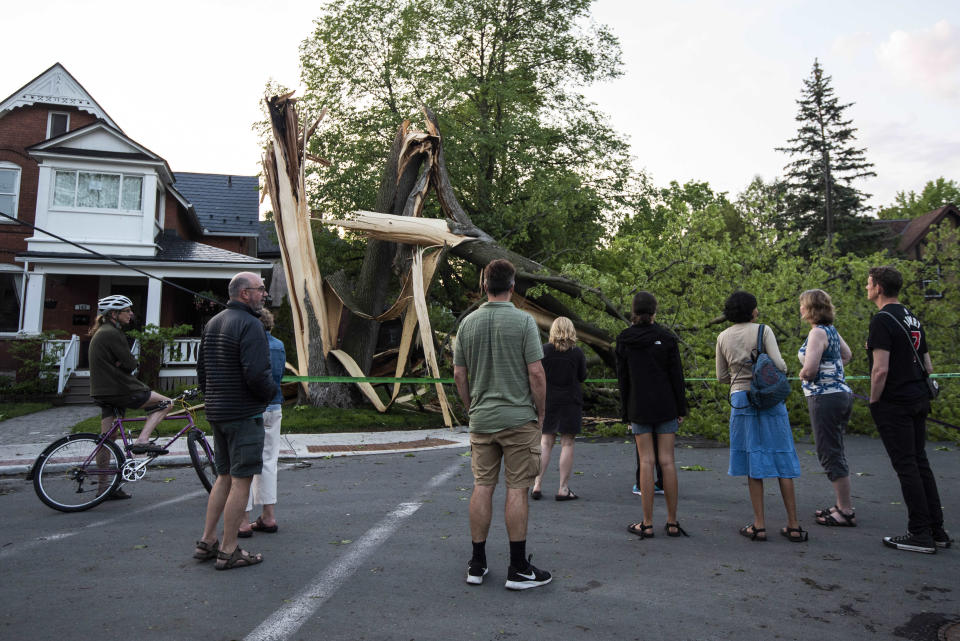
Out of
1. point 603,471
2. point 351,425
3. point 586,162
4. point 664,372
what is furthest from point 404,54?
point 664,372

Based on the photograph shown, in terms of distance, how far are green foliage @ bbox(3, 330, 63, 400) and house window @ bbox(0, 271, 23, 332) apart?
14.1ft

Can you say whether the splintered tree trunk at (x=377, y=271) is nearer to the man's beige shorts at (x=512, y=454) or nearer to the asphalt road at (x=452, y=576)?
the asphalt road at (x=452, y=576)

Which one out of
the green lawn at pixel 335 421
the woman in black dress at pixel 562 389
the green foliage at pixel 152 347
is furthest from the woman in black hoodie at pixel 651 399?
the green foliage at pixel 152 347

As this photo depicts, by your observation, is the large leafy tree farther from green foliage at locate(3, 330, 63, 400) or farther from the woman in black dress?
the woman in black dress

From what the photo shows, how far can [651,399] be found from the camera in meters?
5.05

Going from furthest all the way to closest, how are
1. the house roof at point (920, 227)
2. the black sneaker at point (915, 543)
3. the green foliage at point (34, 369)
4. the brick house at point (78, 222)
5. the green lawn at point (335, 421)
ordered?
1. the house roof at point (920, 227)
2. the brick house at point (78, 222)
3. the green foliage at point (34, 369)
4. the green lawn at point (335, 421)
5. the black sneaker at point (915, 543)

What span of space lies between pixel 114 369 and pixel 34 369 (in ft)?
40.5

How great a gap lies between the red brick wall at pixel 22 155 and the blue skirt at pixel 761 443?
21732 mm

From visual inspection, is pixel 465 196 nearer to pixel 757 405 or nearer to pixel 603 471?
pixel 603 471

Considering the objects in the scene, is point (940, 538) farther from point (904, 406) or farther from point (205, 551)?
point (205, 551)

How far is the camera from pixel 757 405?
15.9 ft

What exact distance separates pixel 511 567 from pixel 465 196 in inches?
721

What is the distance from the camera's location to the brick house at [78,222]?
19.1m

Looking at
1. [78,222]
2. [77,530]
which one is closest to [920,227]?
[78,222]
